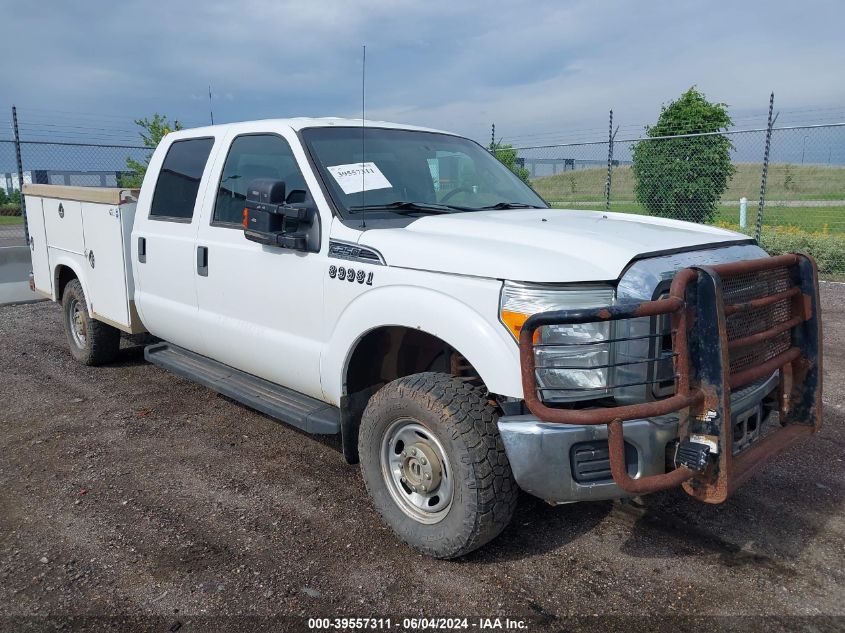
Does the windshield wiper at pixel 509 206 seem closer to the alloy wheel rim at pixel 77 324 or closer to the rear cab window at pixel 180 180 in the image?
the rear cab window at pixel 180 180

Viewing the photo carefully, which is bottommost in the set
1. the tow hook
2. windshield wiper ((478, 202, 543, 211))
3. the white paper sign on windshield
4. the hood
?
the tow hook

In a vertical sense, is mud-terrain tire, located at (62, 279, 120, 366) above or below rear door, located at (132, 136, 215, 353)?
below

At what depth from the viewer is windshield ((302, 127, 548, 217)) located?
12.7 ft

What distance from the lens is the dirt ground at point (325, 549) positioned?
2863 millimetres

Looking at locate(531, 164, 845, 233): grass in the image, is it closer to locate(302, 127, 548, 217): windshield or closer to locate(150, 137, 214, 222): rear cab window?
locate(302, 127, 548, 217): windshield

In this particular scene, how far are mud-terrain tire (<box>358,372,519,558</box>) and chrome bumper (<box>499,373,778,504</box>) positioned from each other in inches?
6.4

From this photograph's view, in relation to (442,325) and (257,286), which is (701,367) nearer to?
(442,325)

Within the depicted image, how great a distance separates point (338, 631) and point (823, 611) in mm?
1947

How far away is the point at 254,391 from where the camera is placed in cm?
428

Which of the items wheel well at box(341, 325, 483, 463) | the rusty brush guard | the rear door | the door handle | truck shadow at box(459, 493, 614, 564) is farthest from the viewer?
the rear door

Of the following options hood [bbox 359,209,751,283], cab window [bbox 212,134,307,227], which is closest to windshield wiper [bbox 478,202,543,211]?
hood [bbox 359,209,751,283]

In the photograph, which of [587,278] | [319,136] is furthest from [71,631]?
[319,136]

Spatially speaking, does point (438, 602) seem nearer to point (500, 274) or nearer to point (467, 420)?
point (467, 420)

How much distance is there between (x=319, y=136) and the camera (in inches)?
162
